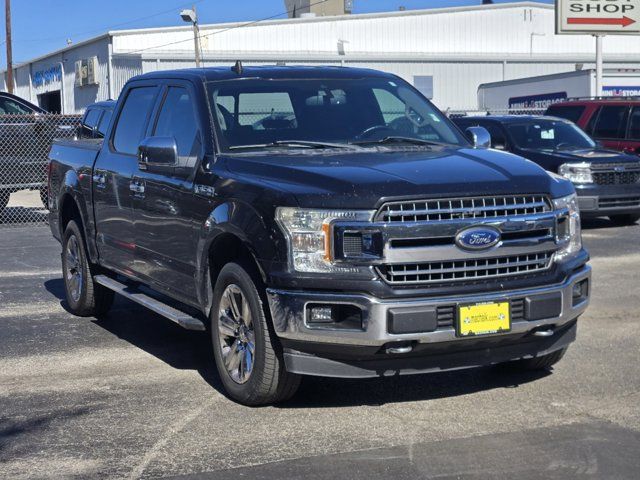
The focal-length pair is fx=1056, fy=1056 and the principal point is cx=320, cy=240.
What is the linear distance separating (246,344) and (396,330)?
1.05m

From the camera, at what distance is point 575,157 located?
15.7m

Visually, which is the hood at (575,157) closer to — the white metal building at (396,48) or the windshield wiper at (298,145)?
the windshield wiper at (298,145)

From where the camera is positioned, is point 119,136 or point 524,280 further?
point 119,136

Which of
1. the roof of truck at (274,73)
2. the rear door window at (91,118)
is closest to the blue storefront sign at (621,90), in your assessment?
the rear door window at (91,118)

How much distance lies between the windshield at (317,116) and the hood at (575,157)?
8.78 metres

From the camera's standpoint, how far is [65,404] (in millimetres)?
6191

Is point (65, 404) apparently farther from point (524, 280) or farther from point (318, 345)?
point (524, 280)

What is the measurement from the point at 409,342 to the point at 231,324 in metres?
1.20

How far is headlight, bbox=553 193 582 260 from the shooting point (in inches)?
233

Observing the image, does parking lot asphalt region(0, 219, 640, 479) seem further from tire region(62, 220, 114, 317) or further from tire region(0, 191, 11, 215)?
tire region(0, 191, 11, 215)

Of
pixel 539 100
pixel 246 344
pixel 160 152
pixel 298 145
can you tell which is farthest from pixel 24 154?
pixel 539 100

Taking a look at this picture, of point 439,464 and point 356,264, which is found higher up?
point 356,264

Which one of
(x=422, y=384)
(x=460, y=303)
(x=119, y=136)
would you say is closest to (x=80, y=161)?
(x=119, y=136)

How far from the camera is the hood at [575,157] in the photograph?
51.4 feet
